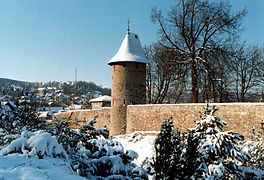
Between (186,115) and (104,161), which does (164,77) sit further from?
(104,161)

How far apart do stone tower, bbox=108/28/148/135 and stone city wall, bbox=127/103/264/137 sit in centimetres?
79

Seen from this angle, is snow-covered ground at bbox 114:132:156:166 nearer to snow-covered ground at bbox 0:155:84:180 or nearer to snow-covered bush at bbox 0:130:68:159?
snow-covered bush at bbox 0:130:68:159

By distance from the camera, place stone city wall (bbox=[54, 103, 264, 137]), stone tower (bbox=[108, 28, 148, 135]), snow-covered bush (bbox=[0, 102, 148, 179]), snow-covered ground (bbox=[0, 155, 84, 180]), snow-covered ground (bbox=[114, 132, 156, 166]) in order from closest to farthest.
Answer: snow-covered ground (bbox=[0, 155, 84, 180])
snow-covered bush (bbox=[0, 102, 148, 179])
stone city wall (bbox=[54, 103, 264, 137])
snow-covered ground (bbox=[114, 132, 156, 166])
stone tower (bbox=[108, 28, 148, 135])

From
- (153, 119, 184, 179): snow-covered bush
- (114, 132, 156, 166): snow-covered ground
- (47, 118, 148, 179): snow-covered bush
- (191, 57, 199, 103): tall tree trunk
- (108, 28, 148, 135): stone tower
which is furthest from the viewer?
(108, 28, 148, 135): stone tower

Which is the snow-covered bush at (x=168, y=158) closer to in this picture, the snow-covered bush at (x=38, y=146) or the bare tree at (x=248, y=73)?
the snow-covered bush at (x=38, y=146)

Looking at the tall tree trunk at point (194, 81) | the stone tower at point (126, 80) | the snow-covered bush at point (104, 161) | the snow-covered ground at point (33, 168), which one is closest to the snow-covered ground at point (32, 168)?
the snow-covered ground at point (33, 168)

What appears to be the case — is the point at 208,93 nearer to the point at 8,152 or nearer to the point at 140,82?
the point at 140,82

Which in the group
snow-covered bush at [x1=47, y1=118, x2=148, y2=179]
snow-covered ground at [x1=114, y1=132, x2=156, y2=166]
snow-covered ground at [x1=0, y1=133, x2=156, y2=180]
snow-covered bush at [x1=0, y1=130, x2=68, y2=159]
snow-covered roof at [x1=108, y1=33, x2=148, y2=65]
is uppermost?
snow-covered roof at [x1=108, y1=33, x2=148, y2=65]

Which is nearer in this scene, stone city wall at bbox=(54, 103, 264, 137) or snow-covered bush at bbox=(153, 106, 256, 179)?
snow-covered bush at bbox=(153, 106, 256, 179)

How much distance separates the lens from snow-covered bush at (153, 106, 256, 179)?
18.2ft

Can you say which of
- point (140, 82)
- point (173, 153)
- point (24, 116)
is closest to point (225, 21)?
point (140, 82)

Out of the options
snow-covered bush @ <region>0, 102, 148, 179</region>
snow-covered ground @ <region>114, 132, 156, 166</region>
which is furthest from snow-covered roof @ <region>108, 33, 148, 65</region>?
snow-covered bush @ <region>0, 102, 148, 179</region>

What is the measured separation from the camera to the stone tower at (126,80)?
21.1 meters

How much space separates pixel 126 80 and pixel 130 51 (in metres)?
2.01
